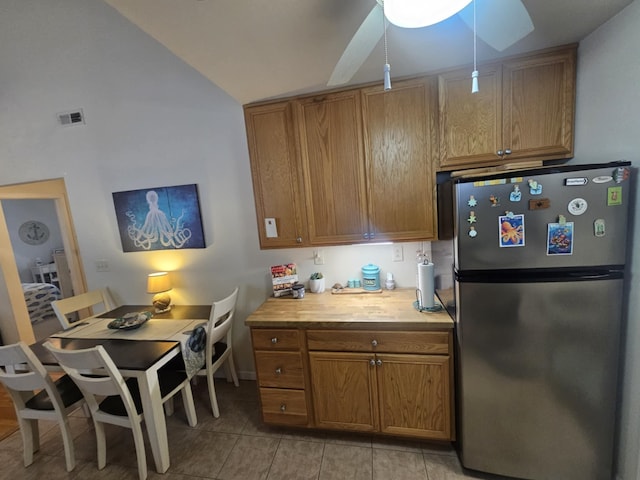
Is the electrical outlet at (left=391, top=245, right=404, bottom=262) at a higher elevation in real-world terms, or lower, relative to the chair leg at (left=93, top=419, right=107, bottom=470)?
higher

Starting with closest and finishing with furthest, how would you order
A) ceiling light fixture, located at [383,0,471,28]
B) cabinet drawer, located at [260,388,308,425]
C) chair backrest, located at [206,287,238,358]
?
1. ceiling light fixture, located at [383,0,471,28]
2. cabinet drawer, located at [260,388,308,425]
3. chair backrest, located at [206,287,238,358]

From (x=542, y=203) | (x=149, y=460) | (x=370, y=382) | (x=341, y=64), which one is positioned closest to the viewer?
(x=341, y=64)

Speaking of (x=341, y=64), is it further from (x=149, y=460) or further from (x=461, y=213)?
(x=149, y=460)

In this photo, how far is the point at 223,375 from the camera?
8.74 feet

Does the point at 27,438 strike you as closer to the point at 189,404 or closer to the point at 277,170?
the point at 189,404

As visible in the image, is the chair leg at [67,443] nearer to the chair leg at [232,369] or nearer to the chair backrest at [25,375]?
the chair backrest at [25,375]

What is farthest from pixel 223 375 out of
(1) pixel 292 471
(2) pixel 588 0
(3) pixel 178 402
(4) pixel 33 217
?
(4) pixel 33 217

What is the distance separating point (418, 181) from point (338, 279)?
1028mm

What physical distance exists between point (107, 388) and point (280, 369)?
100 cm

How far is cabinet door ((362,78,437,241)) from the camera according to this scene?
1.69m

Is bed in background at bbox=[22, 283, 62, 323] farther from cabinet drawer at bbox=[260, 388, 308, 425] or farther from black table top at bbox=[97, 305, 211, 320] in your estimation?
cabinet drawer at bbox=[260, 388, 308, 425]

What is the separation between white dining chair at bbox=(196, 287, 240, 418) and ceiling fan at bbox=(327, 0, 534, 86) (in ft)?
5.55

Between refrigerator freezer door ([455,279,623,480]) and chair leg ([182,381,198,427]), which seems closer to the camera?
refrigerator freezer door ([455,279,623,480])

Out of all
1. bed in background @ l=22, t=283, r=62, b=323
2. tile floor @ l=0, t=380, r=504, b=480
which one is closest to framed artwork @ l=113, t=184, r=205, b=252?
tile floor @ l=0, t=380, r=504, b=480
